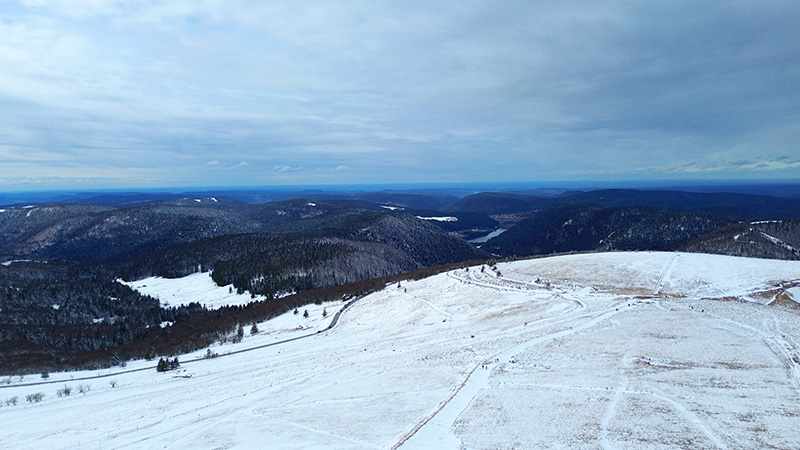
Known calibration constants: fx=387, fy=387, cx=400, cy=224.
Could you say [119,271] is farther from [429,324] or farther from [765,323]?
[765,323]

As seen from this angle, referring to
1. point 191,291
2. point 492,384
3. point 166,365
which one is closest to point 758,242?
point 492,384

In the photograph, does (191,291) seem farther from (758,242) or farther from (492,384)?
(758,242)

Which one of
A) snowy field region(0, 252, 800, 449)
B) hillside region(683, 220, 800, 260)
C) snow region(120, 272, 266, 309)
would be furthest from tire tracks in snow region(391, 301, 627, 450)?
hillside region(683, 220, 800, 260)

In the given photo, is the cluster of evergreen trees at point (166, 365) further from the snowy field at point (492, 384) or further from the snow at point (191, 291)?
the snow at point (191, 291)

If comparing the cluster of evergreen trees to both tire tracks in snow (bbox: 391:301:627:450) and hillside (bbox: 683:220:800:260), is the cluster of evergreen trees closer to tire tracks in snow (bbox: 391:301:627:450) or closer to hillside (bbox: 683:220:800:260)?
tire tracks in snow (bbox: 391:301:627:450)

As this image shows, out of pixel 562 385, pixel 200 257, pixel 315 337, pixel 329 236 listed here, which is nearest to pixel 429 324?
pixel 315 337

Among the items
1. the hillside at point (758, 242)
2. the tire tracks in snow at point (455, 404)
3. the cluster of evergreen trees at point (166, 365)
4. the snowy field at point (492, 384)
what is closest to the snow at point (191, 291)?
the cluster of evergreen trees at point (166, 365)
